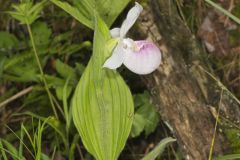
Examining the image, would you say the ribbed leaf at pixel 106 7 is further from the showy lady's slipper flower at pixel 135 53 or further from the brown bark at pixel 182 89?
the brown bark at pixel 182 89

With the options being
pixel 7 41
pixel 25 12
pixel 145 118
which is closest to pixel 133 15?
pixel 25 12

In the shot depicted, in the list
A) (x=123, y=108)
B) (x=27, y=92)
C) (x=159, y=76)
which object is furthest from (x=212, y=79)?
(x=27, y=92)

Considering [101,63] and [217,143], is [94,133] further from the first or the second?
[217,143]

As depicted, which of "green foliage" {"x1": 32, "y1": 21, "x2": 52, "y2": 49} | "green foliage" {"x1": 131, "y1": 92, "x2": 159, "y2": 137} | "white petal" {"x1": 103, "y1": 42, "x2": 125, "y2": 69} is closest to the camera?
"white petal" {"x1": 103, "y1": 42, "x2": 125, "y2": 69}

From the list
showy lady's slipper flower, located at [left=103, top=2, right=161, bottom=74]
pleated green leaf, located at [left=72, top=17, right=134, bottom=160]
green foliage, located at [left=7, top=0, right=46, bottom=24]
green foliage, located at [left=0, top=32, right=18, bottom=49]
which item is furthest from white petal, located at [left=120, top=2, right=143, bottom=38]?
green foliage, located at [left=0, top=32, right=18, bottom=49]

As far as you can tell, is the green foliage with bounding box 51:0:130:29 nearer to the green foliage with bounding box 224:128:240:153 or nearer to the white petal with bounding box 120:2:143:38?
the white petal with bounding box 120:2:143:38

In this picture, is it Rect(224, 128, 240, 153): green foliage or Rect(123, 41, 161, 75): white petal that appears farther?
Rect(224, 128, 240, 153): green foliage

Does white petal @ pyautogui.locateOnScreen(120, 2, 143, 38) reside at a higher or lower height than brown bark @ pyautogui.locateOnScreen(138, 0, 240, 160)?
higher
